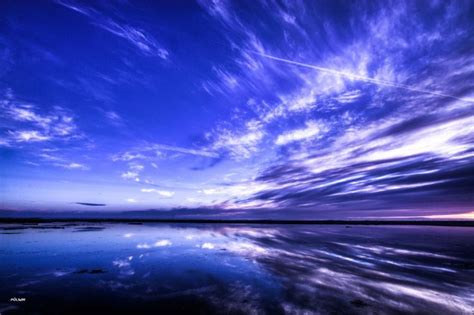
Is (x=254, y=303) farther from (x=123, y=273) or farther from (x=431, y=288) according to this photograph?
(x=431, y=288)

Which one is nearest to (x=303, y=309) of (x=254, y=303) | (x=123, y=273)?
(x=254, y=303)

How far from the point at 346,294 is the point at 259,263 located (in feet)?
28.7

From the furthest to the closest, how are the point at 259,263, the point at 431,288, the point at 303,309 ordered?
the point at 259,263, the point at 431,288, the point at 303,309

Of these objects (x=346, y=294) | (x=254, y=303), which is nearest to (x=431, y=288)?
(x=346, y=294)

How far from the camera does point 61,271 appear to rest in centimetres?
1656

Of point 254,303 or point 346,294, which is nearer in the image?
point 254,303

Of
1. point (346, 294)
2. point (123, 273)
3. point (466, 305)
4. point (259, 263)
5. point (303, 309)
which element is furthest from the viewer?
point (259, 263)

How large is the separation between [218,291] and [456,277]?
682 inches

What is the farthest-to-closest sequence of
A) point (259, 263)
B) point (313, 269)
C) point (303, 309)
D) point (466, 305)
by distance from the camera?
point (259, 263) < point (313, 269) < point (466, 305) < point (303, 309)

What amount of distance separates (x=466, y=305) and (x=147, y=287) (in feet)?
53.7

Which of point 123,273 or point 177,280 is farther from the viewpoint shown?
point 123,273

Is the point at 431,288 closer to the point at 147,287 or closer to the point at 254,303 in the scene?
the point at 254,303

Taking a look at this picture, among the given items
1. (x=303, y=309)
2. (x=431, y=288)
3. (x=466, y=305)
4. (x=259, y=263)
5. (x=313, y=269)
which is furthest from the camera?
(x=259, y=263)

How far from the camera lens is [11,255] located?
844 inches
